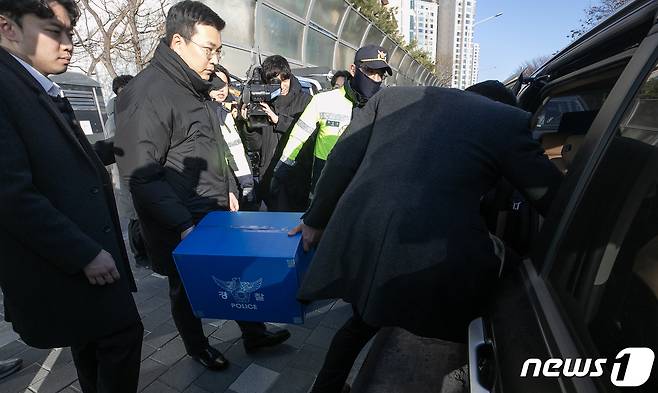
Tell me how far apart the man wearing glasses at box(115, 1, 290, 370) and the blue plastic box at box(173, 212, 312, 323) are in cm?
31

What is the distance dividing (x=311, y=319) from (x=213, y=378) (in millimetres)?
825

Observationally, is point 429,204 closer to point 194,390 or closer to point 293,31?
point 194,390

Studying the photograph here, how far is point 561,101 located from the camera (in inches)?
102

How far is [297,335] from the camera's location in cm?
254

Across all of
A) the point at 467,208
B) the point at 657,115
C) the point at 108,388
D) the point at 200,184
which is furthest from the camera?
the point at 200,184

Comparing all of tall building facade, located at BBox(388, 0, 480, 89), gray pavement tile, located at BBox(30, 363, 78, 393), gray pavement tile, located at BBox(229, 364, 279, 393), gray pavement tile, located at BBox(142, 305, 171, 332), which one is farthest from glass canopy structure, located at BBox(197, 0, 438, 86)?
tall building facade, located at BBox(388, 0, 480, 89)

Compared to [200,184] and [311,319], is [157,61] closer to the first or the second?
[200,184]

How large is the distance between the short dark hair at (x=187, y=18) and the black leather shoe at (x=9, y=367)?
2.21 metres

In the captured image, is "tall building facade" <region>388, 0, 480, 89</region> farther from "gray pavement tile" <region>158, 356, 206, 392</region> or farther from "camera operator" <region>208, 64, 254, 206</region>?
"gray pavement tile" <region>158, 356, 206, 392</region>

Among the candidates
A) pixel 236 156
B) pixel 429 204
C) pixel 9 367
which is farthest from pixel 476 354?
pixel 9 367

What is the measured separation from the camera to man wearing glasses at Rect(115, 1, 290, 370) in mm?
1771

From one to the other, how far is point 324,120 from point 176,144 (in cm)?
128

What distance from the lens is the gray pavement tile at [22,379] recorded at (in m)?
2.12

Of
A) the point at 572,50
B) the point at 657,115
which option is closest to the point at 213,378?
the point at 657,115
